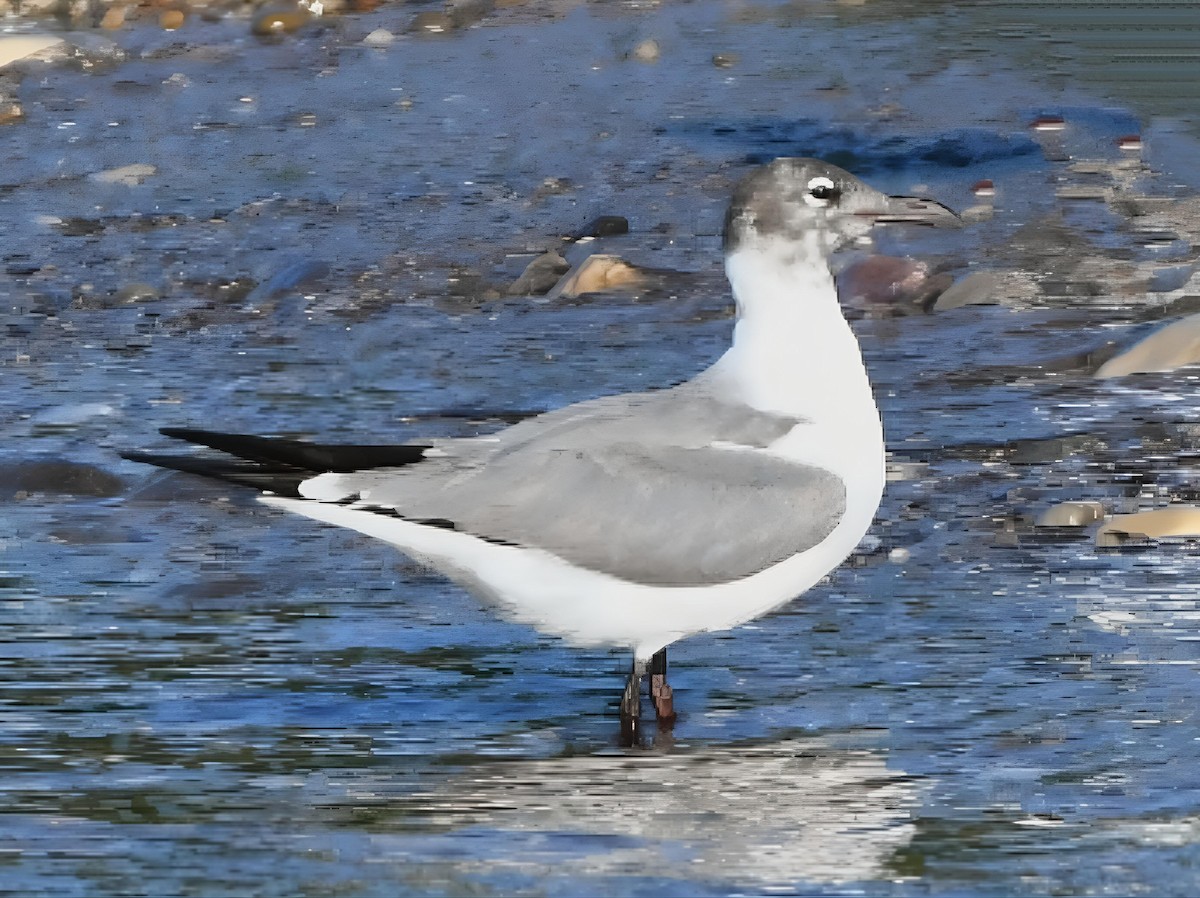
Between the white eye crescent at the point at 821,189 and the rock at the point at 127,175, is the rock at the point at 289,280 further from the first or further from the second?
the white eye crescent at the point at 821,189

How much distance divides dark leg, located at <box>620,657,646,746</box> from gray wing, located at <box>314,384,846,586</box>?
0.23 meters

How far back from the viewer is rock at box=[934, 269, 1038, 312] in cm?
940

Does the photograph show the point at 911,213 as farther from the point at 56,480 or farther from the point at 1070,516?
the point at 56,480

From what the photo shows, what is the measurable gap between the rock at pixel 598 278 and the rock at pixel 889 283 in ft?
2.75

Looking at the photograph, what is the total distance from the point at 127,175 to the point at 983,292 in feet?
15.2

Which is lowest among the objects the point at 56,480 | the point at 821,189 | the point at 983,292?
the point at 983,292

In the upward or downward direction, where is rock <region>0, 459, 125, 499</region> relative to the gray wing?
downward

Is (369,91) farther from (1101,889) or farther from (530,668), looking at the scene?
(1101,889)

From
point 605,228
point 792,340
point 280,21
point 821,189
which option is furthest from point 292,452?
point 280,21

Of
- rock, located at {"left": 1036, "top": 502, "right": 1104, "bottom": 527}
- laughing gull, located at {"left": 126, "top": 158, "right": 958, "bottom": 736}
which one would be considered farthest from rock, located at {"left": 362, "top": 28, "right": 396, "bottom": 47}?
laughing gull, located at {"left": 126, "top": 158, "right": 958, "bottom": 736}

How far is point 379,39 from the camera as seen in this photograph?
14430 mm

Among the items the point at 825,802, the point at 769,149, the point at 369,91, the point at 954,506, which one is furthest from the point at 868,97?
the point at 825,802

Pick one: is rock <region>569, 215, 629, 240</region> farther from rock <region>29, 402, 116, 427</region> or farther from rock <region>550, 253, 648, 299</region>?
rock <region>29, 402, 116, 427</region>

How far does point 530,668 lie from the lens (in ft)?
19.7
